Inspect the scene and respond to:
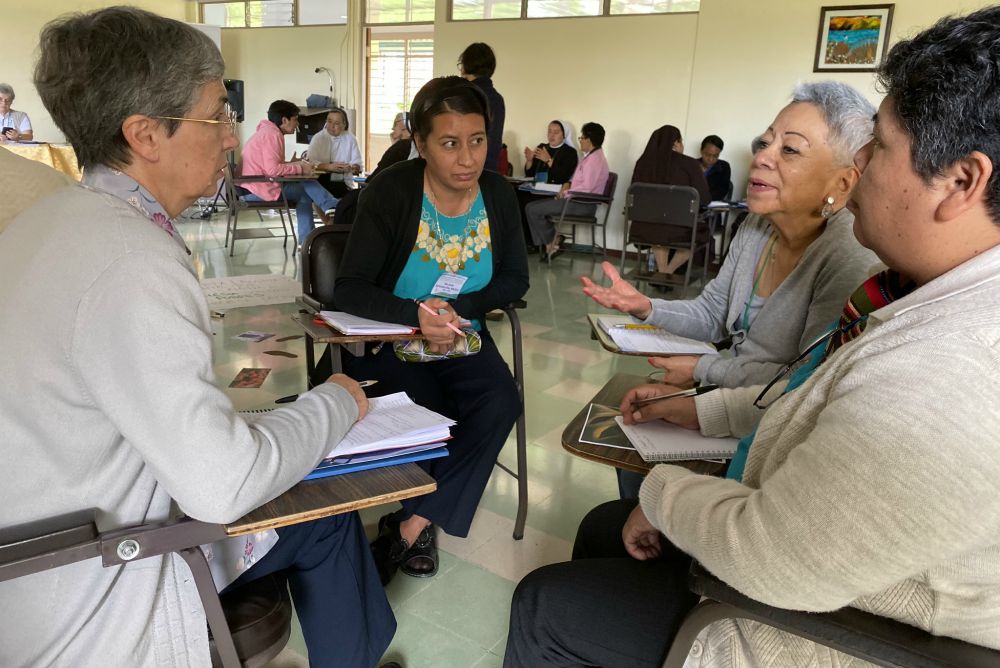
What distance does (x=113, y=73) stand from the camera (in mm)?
928

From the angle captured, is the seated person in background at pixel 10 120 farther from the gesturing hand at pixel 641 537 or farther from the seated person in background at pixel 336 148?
the gesturing hand at pixel 641 537

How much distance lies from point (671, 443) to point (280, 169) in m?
5.98

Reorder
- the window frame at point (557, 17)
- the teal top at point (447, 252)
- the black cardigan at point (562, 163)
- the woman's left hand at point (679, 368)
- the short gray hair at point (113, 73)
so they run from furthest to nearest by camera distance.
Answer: the black cardigan at point (562, 163)
the window frame at point (557, 17)
the teal top at point (447, 252)
the woman's left hand at point (679, 368)
the short gray hair at point (113, 73)

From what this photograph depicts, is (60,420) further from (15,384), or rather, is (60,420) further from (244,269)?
(244,269)

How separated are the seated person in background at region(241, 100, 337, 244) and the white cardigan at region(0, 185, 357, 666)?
5491 millimetres

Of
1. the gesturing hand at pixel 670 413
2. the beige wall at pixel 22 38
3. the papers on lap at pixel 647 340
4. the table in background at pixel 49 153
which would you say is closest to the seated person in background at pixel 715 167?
the papers on lap at pixel 647 340

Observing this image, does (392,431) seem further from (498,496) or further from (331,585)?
(498,496)

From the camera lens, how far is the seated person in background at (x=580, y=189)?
6.80 m

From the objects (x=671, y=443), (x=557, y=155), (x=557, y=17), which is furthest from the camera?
(x=557, y=17)

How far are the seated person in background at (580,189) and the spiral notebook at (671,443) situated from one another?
18.5 ft

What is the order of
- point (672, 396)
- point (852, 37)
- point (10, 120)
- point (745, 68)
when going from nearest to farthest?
point (672, 396) → point (852, 37) → point (745, 68) → point (10, 120)

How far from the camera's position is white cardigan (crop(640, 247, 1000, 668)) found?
63cm

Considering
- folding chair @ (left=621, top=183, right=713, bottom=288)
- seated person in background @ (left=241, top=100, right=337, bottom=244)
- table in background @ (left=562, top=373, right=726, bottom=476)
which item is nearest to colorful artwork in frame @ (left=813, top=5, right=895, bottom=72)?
folding chair @ (left=621, top=183, right=713, bottom=288)

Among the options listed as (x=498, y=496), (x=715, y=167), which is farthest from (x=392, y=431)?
(x=715, y=167)
